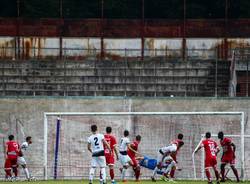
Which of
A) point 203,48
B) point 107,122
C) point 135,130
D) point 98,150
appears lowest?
point 98,150

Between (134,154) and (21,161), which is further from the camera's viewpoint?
(21,161)

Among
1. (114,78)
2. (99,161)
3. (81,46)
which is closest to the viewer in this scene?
(99,161)

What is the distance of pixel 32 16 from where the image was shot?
56.6 metres

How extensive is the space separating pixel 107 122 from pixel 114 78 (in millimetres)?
5001

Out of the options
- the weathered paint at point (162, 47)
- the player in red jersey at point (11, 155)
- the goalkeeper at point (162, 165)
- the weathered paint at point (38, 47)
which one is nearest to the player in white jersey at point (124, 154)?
the goalkeeper at point (162, 165)

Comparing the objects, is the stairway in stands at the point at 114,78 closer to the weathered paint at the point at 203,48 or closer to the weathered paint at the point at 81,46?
the weathered paint at the point at 203,48

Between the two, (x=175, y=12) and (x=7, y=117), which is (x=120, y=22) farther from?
(x=7, y=117)

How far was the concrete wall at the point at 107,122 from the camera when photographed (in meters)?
46.9

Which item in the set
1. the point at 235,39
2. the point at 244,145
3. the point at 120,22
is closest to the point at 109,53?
the point at 120,22

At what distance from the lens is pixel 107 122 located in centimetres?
4731

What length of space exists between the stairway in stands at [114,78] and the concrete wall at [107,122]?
3815 millimetres

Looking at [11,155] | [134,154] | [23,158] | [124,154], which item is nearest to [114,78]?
[23,158]

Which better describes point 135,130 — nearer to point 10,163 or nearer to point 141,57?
point 10,163

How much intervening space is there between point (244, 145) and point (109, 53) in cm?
956
